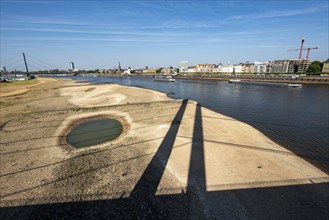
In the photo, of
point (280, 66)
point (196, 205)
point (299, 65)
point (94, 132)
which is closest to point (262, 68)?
point (280, 66)

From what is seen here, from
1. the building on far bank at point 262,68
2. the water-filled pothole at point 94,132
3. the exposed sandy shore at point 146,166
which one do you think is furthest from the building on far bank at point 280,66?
the water-filled pothole at point 94,132

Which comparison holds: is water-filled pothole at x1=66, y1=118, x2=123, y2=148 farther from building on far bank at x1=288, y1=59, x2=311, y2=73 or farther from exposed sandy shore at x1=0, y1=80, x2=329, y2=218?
building on far bank at x1=288, y1=59, x2=311, y2=73

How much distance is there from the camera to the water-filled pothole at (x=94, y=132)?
12.3 m

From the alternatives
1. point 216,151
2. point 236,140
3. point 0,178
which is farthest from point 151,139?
point 0,178

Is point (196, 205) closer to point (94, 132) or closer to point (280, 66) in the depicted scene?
point (94, 132)

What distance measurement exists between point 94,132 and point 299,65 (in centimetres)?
15307

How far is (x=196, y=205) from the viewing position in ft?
18.8

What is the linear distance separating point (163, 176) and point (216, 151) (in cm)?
424

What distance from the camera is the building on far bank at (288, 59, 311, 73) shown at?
113 meters

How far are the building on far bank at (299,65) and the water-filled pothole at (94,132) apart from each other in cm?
14479

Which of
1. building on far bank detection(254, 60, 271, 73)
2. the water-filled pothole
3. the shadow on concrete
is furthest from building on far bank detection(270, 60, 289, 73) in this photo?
the shadow on concrete

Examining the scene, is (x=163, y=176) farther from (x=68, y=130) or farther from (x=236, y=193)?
(x=68, y=130)

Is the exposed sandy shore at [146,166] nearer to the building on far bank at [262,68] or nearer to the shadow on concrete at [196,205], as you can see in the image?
the shadow on concrete at [196,205]

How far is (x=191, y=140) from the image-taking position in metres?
11.2
